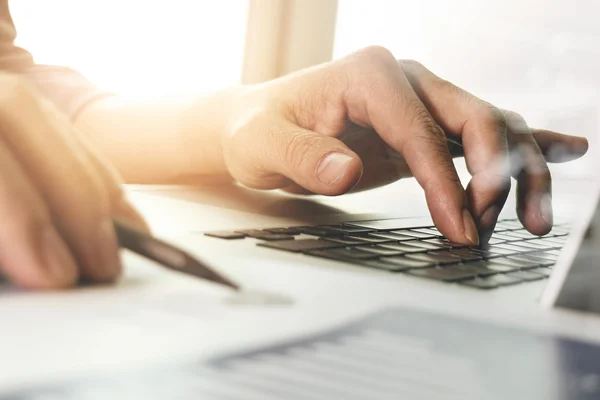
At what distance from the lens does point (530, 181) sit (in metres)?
0.53

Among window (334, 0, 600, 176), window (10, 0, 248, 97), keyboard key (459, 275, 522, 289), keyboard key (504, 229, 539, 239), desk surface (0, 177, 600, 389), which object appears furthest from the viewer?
window (334, 0, 600, 176)

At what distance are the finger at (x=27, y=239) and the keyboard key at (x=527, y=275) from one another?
19cm

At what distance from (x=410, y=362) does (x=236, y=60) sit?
0.96m

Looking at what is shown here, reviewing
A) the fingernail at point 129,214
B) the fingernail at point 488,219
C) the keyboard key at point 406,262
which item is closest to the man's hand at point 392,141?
the fingernail at point 488,219

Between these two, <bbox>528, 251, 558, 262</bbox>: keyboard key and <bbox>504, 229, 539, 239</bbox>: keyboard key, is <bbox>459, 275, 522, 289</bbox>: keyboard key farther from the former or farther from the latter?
<bbox>504, 229, 539, 239</bbox>: keyboard key

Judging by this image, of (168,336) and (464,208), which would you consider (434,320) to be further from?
(464,208)

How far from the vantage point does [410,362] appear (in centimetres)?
15

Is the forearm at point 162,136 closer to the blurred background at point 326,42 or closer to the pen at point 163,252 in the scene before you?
the blurred background at point 326,42

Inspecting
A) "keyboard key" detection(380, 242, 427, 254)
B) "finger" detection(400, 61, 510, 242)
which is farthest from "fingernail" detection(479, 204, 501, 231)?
"keyboard key" detection(380, 242, 427, 254)

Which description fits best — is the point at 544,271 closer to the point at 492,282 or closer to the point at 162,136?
the point at 492,282

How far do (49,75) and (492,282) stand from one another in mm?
511

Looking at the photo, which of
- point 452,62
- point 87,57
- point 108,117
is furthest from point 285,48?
point 108,117

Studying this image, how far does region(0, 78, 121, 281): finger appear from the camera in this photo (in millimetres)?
193

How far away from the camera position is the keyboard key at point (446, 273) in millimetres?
272
